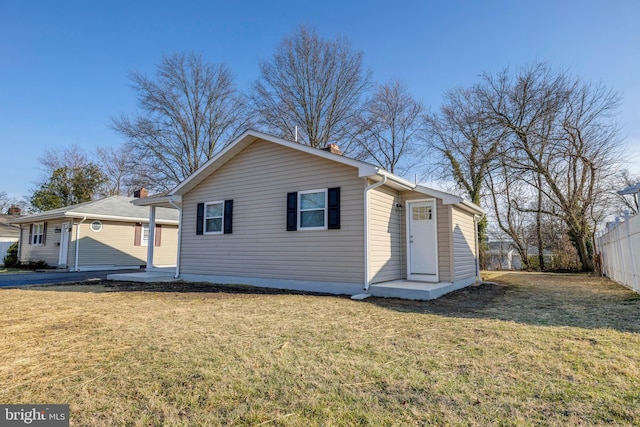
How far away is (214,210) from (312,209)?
370cm

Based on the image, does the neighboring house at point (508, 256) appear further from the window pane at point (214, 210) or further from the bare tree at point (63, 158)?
the bare tree at point (63, 158)

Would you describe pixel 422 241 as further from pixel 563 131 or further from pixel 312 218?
pixel 563 131

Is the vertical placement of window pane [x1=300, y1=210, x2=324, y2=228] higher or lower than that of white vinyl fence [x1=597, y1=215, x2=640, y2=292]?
higher

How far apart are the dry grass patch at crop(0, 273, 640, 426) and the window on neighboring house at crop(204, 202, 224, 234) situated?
177 inches

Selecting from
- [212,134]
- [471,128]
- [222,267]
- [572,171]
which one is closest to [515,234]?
[572,171]

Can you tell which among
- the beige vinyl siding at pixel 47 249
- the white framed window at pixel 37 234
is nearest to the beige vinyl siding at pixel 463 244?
the beige vinyl siding at pixel 47 249

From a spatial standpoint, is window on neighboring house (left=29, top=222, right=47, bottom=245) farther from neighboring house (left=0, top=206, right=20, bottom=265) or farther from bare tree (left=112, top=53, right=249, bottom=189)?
bare tree (left=112, top=53, right=249, bottom=189)

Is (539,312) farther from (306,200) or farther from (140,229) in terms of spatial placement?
(140,229)

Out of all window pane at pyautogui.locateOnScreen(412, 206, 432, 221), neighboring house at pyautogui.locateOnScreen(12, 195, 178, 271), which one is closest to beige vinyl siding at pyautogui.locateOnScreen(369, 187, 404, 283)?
window pane at pyautogui.locateOnScreen(412, 206, 432, 221)

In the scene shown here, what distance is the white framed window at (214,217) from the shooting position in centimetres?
1021

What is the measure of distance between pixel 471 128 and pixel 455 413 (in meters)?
19.1

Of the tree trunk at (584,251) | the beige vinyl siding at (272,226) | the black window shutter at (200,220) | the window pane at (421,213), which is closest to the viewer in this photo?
the beige vinyl siding at (272,226)

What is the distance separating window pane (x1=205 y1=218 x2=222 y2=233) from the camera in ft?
33.6

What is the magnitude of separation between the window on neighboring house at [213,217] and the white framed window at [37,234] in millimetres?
13939
